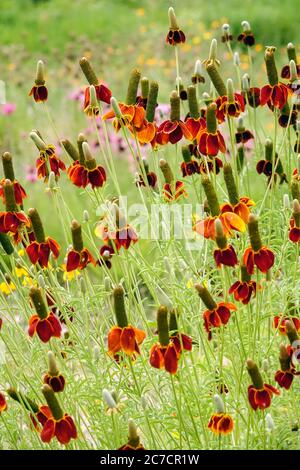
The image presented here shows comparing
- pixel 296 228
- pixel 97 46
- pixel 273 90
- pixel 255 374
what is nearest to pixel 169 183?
pixel 273 90

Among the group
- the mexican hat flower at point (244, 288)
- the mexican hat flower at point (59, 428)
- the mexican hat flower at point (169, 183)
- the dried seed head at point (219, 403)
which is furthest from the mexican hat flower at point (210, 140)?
the mexican hat flower at point (59, 428)

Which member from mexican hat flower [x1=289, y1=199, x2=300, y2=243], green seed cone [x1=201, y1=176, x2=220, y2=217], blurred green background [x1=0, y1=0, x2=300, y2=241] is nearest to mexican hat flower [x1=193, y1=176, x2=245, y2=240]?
green seed cone [x1=201, y1=176, x2=220, y2=217]

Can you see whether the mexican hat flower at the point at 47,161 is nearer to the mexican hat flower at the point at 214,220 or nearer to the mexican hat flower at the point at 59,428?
the mexican hat flower at the point at 214,220

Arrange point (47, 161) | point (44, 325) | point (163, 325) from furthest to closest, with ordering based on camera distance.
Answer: point (47, 161) < point (44, 325) < point (163, 325)

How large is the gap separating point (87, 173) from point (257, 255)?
43 cm

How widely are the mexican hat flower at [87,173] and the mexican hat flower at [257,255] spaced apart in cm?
38

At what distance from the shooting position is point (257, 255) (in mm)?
1567

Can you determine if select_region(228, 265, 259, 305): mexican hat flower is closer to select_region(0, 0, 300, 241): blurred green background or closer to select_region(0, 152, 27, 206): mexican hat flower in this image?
select_region(0, 152, 27, 206): mexican hat flower

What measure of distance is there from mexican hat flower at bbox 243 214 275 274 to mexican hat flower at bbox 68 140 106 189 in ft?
1.23

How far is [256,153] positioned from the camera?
2.61 meters

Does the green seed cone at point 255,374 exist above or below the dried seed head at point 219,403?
above

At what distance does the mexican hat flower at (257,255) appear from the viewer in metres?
1.55

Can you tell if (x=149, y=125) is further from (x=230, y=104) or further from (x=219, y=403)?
(x=219, y=403)

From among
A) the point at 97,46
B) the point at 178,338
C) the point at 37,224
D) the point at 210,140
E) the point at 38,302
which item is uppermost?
the point at 97,46
